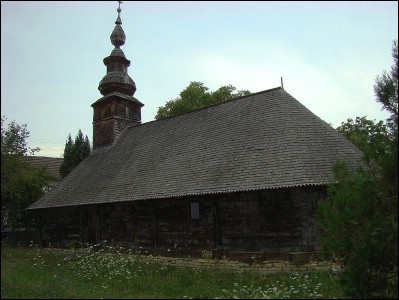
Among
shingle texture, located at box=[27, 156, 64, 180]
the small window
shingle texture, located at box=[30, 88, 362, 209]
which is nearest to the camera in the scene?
shingle texture, located at box=[30, 88, 362, 209]

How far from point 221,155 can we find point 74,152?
16127mm

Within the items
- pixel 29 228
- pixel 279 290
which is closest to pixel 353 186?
pixel 279 290

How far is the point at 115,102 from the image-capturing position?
22688 mm

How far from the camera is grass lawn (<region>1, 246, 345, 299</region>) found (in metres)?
8.75

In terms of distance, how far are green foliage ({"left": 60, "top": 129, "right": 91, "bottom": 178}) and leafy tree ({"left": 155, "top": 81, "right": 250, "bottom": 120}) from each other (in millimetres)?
6861

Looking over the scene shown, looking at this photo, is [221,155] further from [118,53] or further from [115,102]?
[118,53]

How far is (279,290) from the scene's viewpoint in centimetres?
930

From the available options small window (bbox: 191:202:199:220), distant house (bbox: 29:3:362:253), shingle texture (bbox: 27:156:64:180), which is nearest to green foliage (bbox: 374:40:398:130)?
distant house (bbox: 29:3:362:253)

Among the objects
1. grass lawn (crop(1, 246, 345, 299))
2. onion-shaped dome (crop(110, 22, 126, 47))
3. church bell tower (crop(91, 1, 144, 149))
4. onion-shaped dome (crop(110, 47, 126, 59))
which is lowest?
grass lawn (crop(1, 246, 345, 299))

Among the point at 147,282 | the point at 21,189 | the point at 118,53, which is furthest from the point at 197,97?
the point at 147,282

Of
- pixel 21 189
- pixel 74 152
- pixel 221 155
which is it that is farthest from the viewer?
pixel 74 152

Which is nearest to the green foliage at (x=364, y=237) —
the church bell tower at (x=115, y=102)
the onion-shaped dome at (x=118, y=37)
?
the church bell tower at (x=115, y=102)

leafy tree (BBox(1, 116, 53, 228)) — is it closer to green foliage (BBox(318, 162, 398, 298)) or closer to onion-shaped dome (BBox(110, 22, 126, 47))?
onion-shaped dome (BBox(110, 22, 126, 47))

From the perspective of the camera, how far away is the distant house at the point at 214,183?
11719 mm
